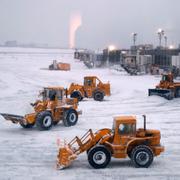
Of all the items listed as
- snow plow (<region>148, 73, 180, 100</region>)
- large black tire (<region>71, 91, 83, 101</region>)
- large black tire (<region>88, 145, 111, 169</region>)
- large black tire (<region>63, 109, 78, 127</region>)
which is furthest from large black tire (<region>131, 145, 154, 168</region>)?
snow plow (<region>148, 73, 180, 100</region>)

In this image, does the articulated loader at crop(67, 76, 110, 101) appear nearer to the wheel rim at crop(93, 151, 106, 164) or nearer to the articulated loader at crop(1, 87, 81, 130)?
the articulated loader at crop(1, 87, 81, 130)

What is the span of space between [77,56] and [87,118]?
77185 mm

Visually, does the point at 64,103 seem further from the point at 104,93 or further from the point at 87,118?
the point at 104,93

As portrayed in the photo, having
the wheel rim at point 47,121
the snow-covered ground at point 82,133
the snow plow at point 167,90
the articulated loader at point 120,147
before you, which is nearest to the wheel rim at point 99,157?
the articulated loader at point 120,147

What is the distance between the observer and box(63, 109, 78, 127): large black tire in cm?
2153

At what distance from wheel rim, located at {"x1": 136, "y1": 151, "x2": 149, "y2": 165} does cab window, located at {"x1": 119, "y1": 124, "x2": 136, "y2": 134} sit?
821mm

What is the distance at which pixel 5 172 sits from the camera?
1384 cm

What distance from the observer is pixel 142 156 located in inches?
551

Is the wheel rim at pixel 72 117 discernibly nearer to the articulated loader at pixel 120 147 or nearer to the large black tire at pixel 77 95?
the articulated loader at pixel 120 147

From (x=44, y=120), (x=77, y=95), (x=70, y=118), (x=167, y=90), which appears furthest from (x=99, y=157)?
(x=167, y=90)

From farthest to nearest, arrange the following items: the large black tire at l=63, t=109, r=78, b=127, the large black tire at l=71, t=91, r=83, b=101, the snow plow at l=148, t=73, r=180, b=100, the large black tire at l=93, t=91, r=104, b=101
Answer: the snow plow at l=148, t=73, r=180, b=100, the large black tire at l=93, t=91, r=104, b=101, the large black tire at l=71, t=91, r=83, b=101, the large black tire at l=63, t=109, r=78, b=127

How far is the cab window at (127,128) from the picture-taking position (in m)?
14.2

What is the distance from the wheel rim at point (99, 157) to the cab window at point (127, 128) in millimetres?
995

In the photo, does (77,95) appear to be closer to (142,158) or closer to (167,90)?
(167,90)
